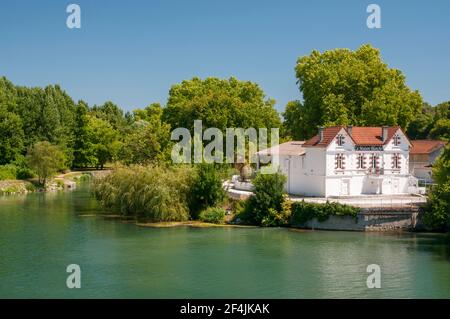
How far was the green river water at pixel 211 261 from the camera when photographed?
95.5ft

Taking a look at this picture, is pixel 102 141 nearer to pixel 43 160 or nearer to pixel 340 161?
pixel 43 160

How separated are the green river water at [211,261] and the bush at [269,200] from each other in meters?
1.18

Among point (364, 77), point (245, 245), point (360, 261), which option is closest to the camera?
point (360, 261)

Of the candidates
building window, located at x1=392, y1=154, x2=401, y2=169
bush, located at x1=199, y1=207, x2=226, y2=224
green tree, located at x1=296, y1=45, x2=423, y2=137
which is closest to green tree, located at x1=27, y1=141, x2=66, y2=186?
green tree, located at x1=296, y1=45, x2=423, y2=137

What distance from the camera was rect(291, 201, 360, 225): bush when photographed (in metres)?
43.3

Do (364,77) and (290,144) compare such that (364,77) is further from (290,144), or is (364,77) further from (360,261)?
(360,261)

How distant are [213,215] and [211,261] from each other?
12355mm

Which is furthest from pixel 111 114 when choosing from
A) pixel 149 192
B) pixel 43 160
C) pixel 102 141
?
pixel 149 192

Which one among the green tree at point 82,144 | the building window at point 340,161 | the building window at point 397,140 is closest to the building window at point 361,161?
the building window at point 340,161

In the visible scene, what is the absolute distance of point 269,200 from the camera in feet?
148

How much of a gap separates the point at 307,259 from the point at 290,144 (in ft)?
70.2

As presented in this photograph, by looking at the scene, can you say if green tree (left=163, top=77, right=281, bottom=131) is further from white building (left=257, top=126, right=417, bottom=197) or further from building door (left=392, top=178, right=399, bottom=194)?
building door (left=392, top=178, right=399, bottom=194)

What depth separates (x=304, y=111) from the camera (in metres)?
68.4
